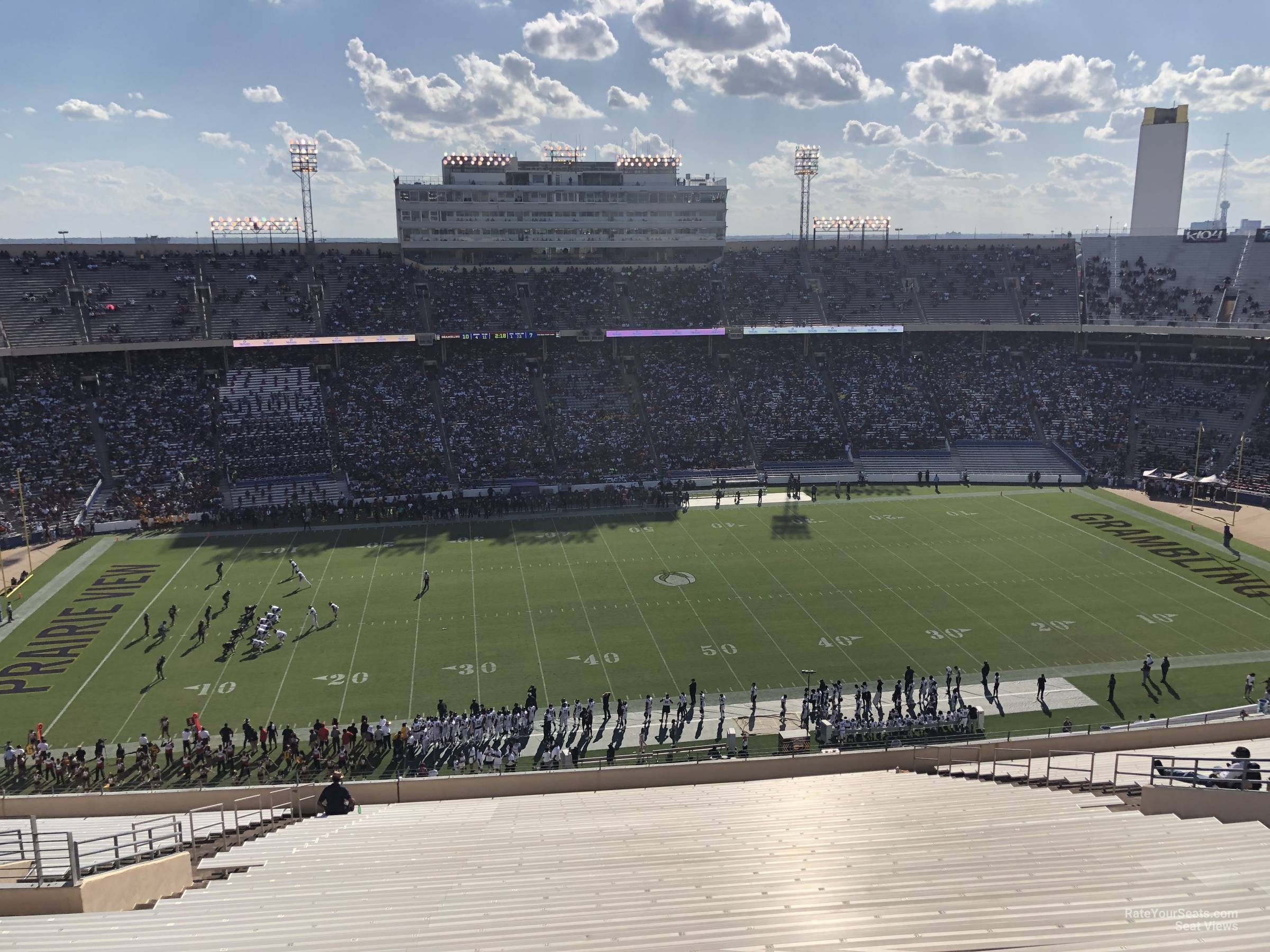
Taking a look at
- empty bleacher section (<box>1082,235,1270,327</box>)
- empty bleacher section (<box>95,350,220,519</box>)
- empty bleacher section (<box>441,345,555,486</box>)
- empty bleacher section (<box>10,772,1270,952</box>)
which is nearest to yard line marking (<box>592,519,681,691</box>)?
empty bleacher section (<box>441,345,555,486</box>)

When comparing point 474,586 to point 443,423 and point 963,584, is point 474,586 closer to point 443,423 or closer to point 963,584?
point 963,584

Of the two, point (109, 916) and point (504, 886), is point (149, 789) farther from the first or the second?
point (504, 886)

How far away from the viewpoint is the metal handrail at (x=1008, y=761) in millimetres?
16938

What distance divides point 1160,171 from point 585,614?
61.6m

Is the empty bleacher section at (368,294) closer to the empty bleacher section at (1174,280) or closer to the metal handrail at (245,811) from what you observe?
the metal handrail at (245,811)

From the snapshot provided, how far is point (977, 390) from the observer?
182 feet

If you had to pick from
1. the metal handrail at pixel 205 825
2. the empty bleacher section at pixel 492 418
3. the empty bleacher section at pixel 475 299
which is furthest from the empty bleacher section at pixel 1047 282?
the metal handrail at pixel 205 825

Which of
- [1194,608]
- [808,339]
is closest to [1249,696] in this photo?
[1194,608]

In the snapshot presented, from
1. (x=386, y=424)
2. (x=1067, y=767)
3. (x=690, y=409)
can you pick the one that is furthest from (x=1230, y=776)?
(x=386, y=424)

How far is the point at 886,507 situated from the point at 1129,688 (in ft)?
62.8

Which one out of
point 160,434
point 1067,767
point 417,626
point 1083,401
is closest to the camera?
point 1067,767

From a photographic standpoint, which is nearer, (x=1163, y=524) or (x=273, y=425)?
(x=1163, y=524)

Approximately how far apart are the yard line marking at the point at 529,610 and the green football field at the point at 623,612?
0.39ft

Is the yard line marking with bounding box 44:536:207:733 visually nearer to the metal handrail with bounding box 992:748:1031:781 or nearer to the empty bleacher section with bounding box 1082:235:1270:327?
the metal handrail with bounding box 992:748:1031:781
